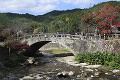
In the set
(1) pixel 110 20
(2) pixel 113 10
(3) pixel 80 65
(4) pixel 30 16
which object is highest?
(4) pixel 30 16

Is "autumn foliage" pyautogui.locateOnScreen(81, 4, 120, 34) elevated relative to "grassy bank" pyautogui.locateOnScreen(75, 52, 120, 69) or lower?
elevated

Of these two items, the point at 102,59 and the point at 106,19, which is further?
the point at 106,19

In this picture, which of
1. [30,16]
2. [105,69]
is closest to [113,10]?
[105,69]

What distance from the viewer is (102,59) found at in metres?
18.2

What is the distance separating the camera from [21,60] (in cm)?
2116

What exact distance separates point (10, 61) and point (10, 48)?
356cm

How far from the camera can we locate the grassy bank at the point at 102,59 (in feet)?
54.0

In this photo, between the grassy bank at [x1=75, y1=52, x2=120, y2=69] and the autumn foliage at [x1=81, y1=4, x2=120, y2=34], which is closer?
the grassy bank at [x1=75, y1=52, x2=120, y2=69]

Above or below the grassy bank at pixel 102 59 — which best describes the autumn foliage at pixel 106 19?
above

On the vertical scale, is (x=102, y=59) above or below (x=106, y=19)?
below

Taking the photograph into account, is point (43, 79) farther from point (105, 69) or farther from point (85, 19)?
point (85, 19)

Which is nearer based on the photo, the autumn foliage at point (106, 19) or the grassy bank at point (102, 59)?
the grassy bank at point (102, 59)

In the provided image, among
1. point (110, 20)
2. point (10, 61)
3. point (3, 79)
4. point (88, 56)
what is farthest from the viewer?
point (110, 20)

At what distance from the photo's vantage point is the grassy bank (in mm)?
16469
